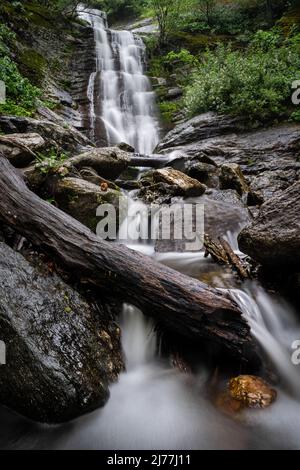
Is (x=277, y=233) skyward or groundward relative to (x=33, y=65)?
groundward

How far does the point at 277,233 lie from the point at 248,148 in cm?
625

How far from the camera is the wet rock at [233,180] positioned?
282 inches

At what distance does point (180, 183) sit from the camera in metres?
6.69

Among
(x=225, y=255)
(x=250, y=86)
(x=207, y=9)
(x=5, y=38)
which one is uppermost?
(x=207, y=9)

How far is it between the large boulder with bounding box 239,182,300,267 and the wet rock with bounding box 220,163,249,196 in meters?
3.28

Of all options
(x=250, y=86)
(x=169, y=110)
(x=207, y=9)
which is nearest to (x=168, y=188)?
(x=250, y=86)

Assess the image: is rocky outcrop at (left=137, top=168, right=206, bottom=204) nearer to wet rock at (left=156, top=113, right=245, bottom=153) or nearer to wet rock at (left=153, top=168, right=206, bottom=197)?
wet rock at (left=153, top=168, right=206, bottom=197)

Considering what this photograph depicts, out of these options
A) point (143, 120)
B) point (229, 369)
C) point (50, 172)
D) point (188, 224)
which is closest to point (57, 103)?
point (143, 120)

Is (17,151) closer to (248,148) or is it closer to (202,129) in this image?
(248,148)

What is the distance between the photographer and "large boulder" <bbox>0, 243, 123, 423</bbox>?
2.40m

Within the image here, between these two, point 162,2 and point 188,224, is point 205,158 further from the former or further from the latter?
point 162,2

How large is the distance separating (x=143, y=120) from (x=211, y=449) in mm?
12189

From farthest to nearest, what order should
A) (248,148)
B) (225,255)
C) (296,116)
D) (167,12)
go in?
(167,12), (296,116), (248,148), (225,255)

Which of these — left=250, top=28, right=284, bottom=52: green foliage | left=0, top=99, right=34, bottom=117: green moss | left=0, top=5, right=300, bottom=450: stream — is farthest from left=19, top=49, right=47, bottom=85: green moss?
left=0, top=5, right=300, bottom=450: stream
